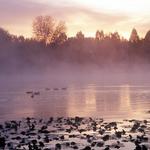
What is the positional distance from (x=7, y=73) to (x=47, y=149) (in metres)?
127

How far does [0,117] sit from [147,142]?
1735 centimetres

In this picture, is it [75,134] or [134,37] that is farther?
[134,37]

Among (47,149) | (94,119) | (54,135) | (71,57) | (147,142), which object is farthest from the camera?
(71,57)

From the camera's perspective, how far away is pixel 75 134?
2592 centimetres

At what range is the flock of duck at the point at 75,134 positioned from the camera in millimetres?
22141

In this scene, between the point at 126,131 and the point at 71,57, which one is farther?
the point at 71,57

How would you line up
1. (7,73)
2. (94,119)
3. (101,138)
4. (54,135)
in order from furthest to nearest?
1. (7,73)
2. (94,119)
3. (54,135)
4. (101,138)

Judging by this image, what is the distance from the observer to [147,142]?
74.7 ft

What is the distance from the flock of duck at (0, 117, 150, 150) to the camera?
72.6ft

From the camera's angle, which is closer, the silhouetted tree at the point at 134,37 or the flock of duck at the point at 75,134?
the flock of duck at the point at 75,134

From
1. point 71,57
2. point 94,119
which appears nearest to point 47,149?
point 94,119

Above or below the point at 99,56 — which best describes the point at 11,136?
below

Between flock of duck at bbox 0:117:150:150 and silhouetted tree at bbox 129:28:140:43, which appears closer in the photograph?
flock of duck at bbox 0:117:150:150

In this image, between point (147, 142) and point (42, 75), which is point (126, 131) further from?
point (42, 75)
